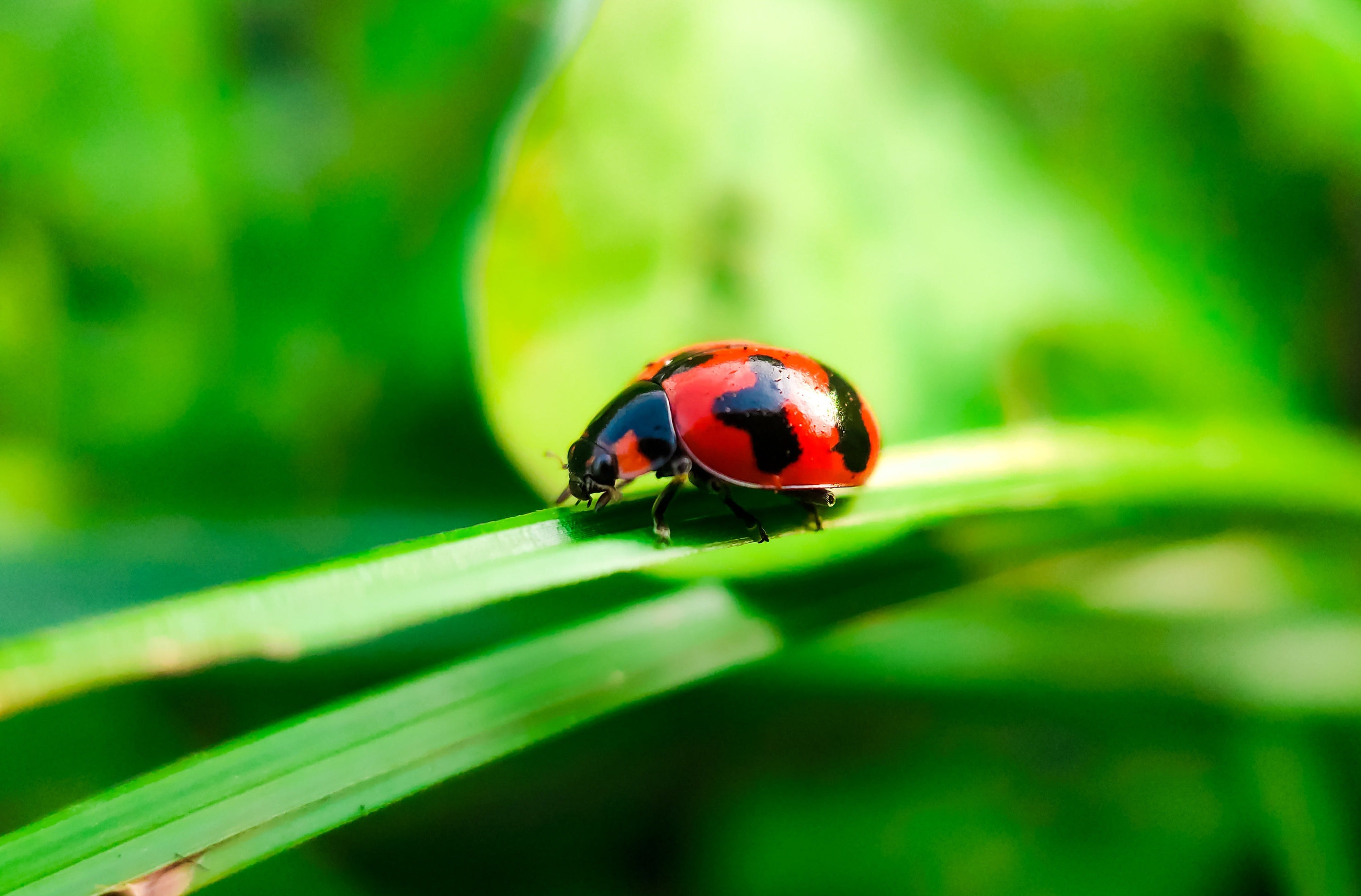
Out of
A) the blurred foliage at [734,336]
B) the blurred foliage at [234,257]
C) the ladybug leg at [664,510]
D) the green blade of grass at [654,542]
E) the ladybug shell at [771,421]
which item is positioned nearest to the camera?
the green blade of grass at [654,542]

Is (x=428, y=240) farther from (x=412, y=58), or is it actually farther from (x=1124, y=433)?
(x=1124, y=433)

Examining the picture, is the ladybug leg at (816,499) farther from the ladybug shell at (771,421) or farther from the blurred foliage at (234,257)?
the blurred foliage at (234,257)

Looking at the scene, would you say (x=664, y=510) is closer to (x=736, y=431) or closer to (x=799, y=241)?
(x=736, y=431)

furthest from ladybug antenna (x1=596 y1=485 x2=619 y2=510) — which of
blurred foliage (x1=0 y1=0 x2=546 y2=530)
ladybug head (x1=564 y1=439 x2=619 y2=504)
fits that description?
blurred foliage (x1=0 y1=0 x2=546 y2=530)

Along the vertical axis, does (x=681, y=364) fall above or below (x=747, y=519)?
above

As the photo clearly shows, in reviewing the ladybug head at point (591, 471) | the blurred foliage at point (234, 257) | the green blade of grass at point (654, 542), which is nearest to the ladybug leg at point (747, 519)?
the green blade of grass at point (654, 542)

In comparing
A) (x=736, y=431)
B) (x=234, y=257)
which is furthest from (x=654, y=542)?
(x=234, y=257)
